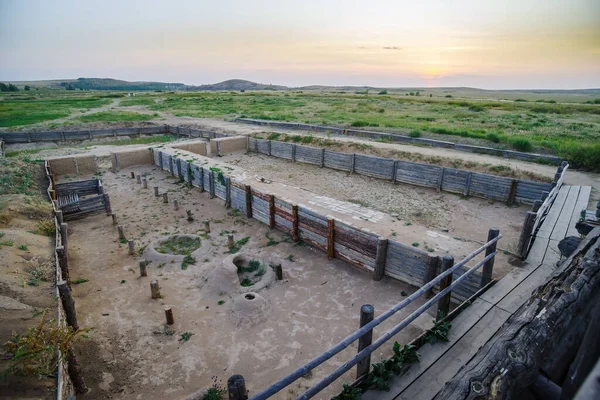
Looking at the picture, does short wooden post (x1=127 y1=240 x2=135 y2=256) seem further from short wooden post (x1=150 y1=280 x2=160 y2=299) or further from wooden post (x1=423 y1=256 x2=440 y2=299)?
wooden post (x1=423 y1=256 x2=440 y2=299)

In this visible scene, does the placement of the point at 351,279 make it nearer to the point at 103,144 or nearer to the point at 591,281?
the point at 591,281

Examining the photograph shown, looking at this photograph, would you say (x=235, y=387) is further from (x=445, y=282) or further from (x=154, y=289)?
(x=154, y=289)

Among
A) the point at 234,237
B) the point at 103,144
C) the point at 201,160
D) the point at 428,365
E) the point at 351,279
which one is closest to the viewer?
the point at 428,365

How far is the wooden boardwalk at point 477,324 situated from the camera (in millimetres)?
4930

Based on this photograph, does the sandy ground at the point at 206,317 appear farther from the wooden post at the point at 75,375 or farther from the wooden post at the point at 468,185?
the wooden post at the point at 468,185

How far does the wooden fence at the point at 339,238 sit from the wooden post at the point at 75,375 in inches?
293

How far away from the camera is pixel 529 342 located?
2438 millimetres

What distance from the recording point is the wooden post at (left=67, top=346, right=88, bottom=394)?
6.45 meters

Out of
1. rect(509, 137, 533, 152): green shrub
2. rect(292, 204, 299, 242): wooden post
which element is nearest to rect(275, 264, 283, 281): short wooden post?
rect(292, 204, 299, 242): wooden post

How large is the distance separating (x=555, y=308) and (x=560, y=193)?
14.7 meters

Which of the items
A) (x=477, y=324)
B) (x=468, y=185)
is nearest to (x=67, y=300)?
(x=477, y=324)

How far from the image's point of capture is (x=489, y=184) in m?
16.5

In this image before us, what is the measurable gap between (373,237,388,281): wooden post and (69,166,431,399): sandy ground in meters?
0.28

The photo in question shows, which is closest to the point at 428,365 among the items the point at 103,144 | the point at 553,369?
the point at 553,369
